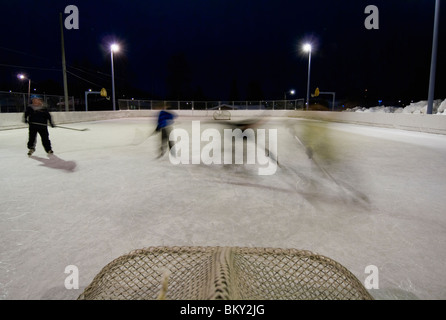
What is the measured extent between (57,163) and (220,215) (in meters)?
6.13

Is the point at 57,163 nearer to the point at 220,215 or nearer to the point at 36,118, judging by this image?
the point at 36,118

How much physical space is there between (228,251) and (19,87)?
105522 millimetres

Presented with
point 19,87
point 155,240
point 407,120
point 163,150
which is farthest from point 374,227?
point 19,87

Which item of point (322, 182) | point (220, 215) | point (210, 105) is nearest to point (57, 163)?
point (220, 215)

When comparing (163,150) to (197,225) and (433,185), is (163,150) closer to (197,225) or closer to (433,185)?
(197,225)

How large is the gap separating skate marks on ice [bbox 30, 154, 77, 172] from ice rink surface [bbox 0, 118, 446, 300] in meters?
0.05

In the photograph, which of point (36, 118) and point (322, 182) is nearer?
point (322, 182)

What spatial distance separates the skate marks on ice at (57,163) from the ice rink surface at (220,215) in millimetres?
54

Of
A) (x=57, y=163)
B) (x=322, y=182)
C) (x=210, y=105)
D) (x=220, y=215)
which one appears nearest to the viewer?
(x=220, y=215)

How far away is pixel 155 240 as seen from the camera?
3492mm

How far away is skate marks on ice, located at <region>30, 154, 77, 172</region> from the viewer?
297 inches

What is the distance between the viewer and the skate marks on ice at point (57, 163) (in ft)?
24.8

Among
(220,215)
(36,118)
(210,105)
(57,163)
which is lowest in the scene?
(220,215)

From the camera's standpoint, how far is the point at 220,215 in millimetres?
4359
